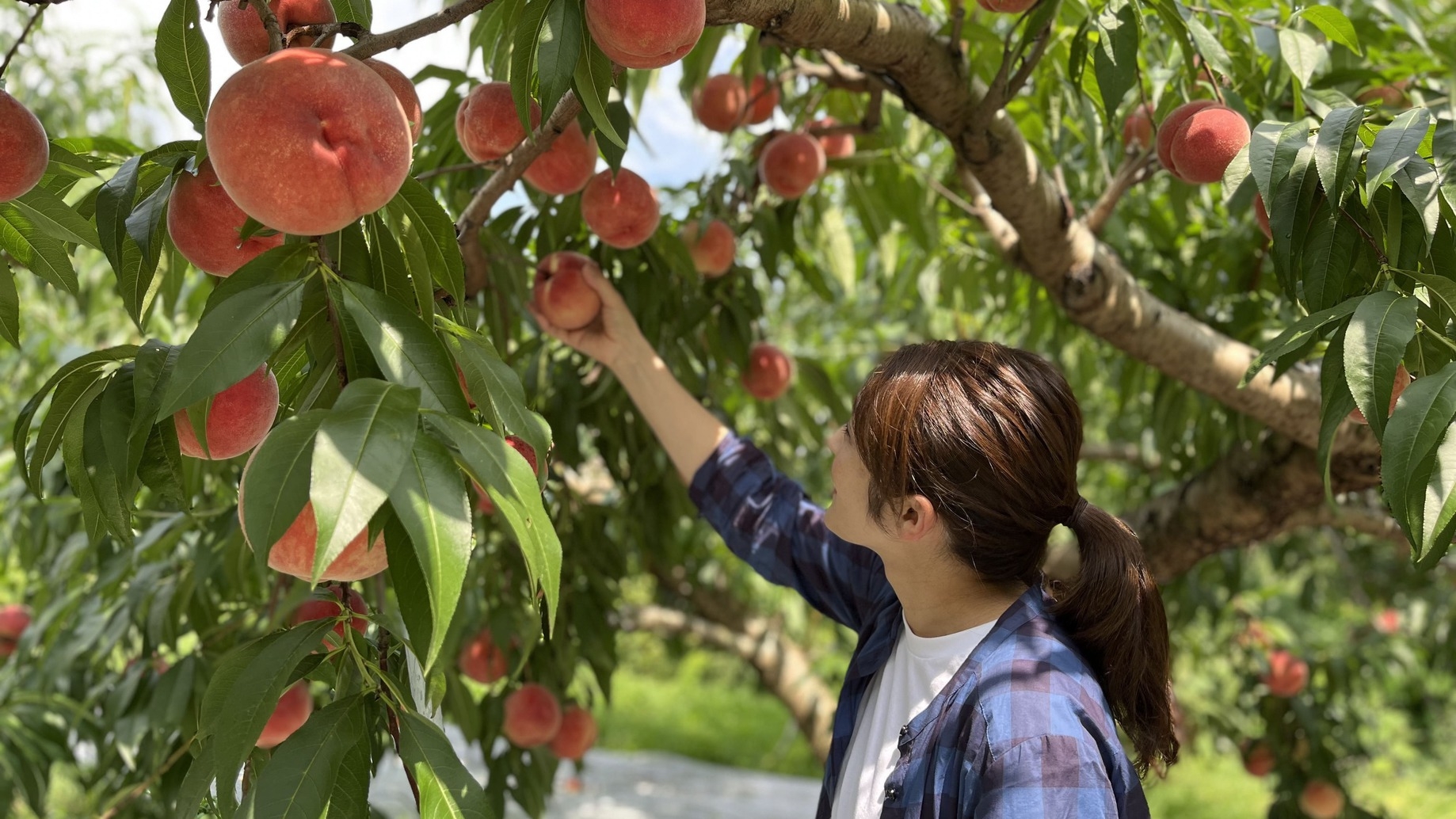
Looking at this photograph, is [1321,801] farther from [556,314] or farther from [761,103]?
[556,314]

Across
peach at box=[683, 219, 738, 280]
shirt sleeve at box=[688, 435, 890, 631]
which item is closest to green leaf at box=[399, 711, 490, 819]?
shirt sleeve at box=[688, 435, 890, 631]

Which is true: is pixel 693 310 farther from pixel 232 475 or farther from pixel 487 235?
pixel 232 475

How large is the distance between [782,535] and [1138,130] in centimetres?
79

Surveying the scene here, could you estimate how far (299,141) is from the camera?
67 centimetres

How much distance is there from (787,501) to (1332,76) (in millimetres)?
873

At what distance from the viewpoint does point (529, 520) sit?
58 cm

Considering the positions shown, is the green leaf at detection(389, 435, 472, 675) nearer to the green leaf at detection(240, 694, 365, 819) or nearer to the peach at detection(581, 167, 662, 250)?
the green leaf at detection(240, 694, 365, 819)

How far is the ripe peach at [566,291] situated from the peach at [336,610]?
0.45 m

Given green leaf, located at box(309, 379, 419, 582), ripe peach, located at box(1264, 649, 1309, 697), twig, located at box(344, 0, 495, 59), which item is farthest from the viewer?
ripe peach, located at box(1264, 649, 1309, 697)

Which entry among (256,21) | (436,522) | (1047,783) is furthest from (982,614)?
(256,21)

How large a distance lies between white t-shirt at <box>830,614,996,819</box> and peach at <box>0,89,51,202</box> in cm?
86

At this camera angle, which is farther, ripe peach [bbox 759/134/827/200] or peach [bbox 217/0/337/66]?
ripe peach [bbox 759/134/827/200]

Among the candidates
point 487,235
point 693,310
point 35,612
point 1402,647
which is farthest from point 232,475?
point 1402,647

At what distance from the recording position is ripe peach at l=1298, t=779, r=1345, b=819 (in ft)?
7.91
